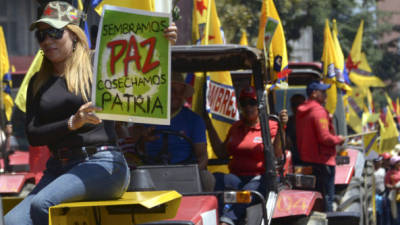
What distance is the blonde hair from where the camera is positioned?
4.55m

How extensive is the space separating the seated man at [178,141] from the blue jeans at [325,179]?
3187mm

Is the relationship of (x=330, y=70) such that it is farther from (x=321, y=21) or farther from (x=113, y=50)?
(x=321, y=21)

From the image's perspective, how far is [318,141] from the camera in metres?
10.2

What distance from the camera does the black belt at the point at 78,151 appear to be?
4.56m

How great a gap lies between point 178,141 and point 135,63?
2612 millimetres

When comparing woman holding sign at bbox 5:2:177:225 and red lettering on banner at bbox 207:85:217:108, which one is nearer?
woman holding sign at bbox 5:2:177:225

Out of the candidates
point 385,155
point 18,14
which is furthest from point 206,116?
point 18,14

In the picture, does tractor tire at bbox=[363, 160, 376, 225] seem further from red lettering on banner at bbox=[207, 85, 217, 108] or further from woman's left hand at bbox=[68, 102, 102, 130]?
woman's left hand at bbox=[68, 102, 102, 130]

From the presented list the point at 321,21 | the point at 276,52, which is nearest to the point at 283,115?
the point at 276,52

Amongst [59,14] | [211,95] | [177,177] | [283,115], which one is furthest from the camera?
[211,95]

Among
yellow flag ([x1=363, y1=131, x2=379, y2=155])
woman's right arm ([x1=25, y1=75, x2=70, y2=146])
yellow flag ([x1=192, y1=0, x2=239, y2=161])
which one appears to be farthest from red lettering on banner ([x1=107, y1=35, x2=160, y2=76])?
yellow flag ([x1=363, y1=131, x2=379, y2=155])

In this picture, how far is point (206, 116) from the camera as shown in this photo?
29.1ft

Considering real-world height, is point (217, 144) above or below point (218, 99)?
below

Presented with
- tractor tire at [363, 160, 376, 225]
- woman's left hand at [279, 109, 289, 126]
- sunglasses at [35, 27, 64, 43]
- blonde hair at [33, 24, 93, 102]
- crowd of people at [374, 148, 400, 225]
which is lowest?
crowd of people at [374, 148, 400, 225]
